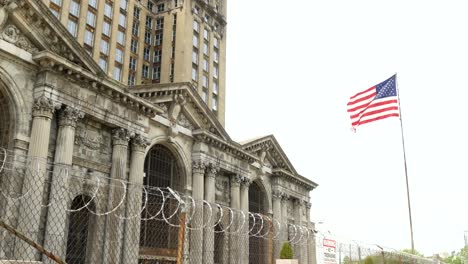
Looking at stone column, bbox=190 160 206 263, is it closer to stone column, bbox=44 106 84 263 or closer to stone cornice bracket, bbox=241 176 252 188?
stone cornice bracket, bbox=241 176 252 188

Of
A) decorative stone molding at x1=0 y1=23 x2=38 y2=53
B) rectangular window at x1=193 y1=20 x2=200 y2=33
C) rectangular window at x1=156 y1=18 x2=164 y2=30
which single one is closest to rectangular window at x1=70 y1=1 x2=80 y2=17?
rectangular window at x1=156 y1=18 x2=164 y2=30

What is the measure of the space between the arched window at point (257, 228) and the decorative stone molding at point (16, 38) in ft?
71.1

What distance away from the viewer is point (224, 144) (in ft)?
111

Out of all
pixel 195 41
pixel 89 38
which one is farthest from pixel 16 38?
pixel 195 41

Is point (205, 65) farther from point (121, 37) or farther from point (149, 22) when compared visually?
point (121, 37)

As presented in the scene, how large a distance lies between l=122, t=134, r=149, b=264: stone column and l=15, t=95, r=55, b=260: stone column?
4821 mm

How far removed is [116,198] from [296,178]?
74.8 ft

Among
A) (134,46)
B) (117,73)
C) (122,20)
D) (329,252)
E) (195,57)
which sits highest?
(122,20)

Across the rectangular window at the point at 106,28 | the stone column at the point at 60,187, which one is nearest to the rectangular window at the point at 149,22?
the rectangular window at the point at 106,28

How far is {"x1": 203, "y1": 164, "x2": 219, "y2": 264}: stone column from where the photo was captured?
30.7 m

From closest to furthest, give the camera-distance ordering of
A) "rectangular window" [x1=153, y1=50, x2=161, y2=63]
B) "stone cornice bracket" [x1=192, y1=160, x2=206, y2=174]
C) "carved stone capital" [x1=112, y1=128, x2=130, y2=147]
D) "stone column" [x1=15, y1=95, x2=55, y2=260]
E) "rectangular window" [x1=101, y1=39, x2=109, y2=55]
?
"stone column" [x1=15, y1=95, x2=55, y2=260] < "carved stone capital" [x1=112, y1=128, x2=130, y2=147] < "stone cornice bracket" [x1=192, y1=160, x2=206, y2=174] < "rectangular window" [x1=101, y1=39, x2=109, y2=55] < "rectangular window" [x1=153, y1=50, x2=161, y2=63]

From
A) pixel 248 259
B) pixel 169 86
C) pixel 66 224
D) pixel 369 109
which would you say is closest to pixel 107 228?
pixel 66 224

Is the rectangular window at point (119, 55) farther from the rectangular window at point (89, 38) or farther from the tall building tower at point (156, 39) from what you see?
the rectangular window at point (89, 38)

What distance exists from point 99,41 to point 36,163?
116 ft
